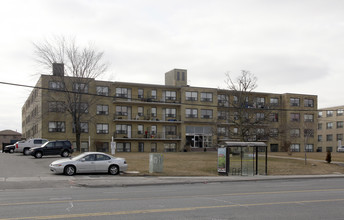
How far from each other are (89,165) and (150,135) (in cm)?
4085

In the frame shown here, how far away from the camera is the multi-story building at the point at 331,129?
91.4 m

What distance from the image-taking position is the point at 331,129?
94188mm

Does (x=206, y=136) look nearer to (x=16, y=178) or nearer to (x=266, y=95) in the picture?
Answer: (x=266, y=95)

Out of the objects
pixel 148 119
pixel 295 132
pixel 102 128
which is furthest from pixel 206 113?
pixel 295 132

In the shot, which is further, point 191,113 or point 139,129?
point 191,113

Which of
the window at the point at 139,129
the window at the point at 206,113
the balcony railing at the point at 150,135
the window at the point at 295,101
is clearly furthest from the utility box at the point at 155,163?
the window at the point at 295,101

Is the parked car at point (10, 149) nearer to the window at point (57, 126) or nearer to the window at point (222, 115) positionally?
the window at point (57, 126)

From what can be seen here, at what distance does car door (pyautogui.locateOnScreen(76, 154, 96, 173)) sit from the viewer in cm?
2286

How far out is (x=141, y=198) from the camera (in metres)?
13.3

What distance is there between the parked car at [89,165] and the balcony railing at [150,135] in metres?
38.1

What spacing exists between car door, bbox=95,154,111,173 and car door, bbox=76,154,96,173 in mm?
253

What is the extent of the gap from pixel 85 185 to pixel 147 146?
46010 mm

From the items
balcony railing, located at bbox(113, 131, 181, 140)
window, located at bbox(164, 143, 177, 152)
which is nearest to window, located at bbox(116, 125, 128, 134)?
balcony railing, located at bbox(113, 131, 181, 140)

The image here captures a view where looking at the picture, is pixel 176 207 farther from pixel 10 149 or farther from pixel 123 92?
pixel 123 92
